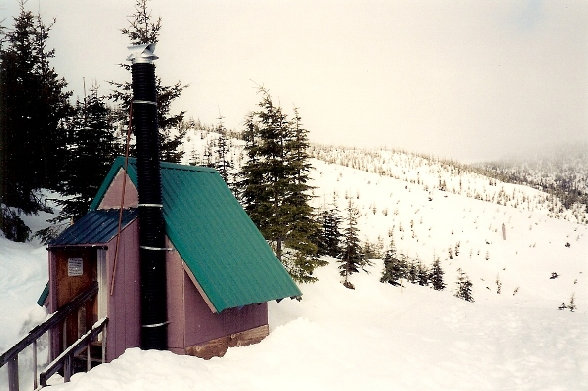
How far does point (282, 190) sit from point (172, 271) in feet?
37.4

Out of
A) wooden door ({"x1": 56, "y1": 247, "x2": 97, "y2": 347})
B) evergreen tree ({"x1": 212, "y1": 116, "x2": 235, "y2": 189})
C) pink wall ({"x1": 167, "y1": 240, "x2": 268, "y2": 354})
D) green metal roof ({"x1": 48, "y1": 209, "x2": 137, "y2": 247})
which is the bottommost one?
pink wall ({"x1": 167, "y1": 240, "x2": 268, "y2": 354})

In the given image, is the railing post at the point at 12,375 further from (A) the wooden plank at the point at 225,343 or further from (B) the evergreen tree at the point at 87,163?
(B) the evergreen tree at the point at 87,163

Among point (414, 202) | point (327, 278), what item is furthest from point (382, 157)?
point (327, 278)

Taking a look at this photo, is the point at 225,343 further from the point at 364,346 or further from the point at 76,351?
the point at 364,346

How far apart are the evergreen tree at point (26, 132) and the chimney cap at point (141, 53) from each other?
11025 mm

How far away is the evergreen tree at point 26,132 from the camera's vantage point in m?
19.8

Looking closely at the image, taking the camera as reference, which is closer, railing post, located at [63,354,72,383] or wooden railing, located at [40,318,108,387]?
wooden railing, located at [40,318,108,387]

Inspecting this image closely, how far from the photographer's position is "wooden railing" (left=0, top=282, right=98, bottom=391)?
28.6 feet

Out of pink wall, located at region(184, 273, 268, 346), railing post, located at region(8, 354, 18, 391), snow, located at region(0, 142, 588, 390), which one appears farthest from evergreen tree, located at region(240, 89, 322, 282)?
railing post, located at region(8, 354, 18, 391)

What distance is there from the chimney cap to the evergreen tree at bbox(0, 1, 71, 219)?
1103 centimetres

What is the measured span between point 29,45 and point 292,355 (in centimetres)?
2132

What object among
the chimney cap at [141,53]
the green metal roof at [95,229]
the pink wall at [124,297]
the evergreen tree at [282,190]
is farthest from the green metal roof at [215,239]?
the evergreen tree at [282,190]

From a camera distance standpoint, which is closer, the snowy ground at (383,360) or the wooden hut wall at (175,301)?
the snowy ground at (383,360)

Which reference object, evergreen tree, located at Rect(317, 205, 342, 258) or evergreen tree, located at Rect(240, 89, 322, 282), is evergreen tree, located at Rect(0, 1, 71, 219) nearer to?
evergreen tree, located at Rect(240, 89, 322, 282)
